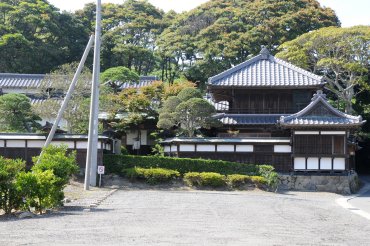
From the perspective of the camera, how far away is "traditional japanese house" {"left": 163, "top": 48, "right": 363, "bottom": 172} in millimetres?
30922

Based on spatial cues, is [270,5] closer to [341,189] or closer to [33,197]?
[341,189]

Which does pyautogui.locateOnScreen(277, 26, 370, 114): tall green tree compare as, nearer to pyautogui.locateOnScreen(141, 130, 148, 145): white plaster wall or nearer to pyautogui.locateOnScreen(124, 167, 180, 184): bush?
pyautogui.locateOnScreen(141, 130, 148, 145): white plaster wall

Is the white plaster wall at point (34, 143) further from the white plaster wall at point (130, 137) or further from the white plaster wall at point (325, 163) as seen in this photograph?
the white plaster wall at point (325, 163)

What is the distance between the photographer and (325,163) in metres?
31.1

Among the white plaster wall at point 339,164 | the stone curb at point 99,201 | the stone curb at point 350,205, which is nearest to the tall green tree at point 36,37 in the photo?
the stone curb at point 99,201

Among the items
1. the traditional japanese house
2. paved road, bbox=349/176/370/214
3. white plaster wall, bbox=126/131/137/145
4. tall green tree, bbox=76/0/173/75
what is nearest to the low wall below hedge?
the traditional japanese house

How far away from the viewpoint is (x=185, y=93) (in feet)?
106

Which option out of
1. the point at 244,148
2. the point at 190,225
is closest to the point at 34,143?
the point at 244,148

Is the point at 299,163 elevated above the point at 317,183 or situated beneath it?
elevated above

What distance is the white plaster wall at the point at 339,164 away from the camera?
102 ft

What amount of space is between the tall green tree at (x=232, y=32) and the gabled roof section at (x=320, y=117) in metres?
18.9

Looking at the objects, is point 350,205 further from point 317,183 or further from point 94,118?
point 94,118

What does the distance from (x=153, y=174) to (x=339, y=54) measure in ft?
64.3

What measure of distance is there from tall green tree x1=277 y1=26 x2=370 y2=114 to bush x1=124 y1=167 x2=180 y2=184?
1697 cm
